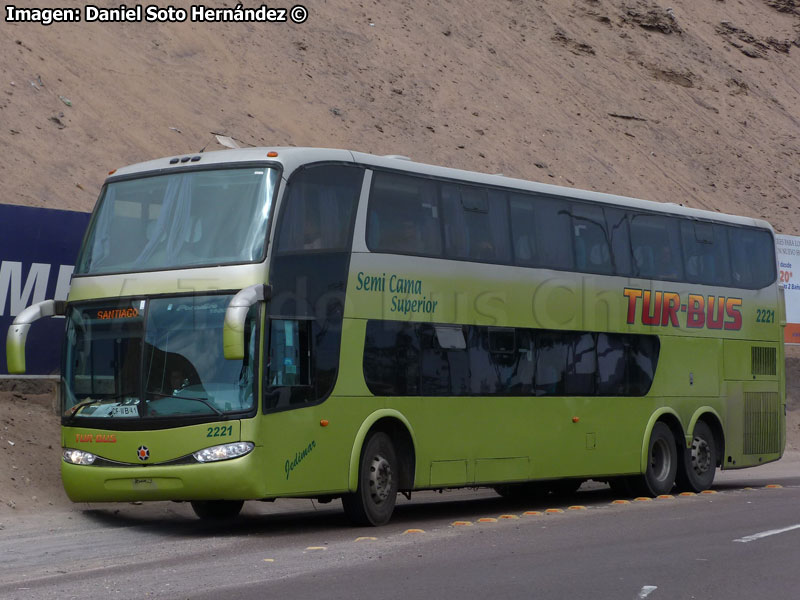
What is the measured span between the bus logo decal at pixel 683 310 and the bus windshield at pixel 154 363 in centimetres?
720

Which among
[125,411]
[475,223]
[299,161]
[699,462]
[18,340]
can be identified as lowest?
[699,462]

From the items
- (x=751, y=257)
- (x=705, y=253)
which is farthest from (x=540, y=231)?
(x=751, y=257)

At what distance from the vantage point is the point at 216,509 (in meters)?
15.8

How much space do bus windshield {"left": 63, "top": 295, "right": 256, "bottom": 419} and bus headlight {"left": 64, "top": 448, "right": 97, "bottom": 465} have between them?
0.39 m

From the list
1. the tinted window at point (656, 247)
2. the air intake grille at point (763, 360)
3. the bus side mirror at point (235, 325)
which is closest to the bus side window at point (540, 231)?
the tinted window at point (656, 247)

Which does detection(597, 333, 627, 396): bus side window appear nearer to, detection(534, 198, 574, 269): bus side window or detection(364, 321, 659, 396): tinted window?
detection(364, 321, 659, 396): tinted window

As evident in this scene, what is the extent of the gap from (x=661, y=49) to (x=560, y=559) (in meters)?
40.6

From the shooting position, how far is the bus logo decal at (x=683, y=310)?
737 inches

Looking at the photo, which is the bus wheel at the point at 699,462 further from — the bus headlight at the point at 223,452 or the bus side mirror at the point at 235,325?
the bus side mirror at the point at 235,325

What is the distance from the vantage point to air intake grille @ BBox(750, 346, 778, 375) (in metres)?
21.1

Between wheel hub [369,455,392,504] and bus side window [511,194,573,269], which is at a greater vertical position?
bus side window [511,194,573,269]

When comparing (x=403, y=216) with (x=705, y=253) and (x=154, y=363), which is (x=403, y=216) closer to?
(x=154, y=363)

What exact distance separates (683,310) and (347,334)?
7.16 m

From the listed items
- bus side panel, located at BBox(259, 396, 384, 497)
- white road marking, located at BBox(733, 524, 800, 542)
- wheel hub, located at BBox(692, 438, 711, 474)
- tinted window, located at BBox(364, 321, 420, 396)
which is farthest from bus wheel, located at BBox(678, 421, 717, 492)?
bus side panel, located at BBox(259, 396, 384, 497)
